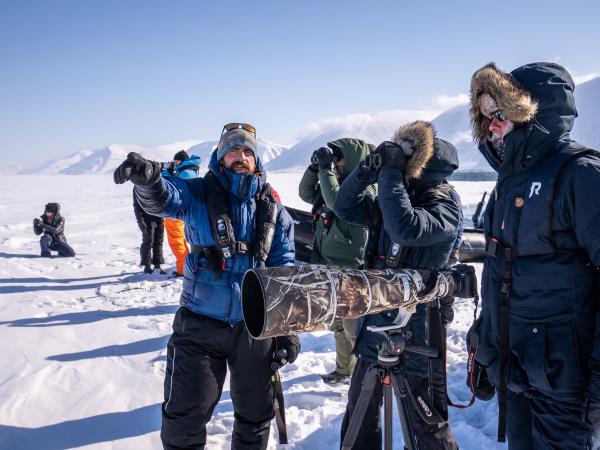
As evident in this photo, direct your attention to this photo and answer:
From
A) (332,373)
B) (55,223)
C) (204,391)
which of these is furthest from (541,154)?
(55,223)

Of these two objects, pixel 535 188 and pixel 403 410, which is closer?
pixel 535 188

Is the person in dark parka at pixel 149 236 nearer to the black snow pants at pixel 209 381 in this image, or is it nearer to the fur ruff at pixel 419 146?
the black snow pants at pixel 209 381

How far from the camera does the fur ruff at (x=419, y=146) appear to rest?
2.36m

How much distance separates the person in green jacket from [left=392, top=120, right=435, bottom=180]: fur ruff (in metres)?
1.22

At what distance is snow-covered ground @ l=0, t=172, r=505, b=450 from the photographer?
304cm

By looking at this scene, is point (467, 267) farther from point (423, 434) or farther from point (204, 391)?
point (204, 391)

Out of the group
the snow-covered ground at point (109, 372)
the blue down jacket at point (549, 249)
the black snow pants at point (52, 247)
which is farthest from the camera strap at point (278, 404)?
the black snow pants at point (52, 247)

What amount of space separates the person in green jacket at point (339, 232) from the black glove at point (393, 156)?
1176 mm

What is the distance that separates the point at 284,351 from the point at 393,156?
1.35 metres

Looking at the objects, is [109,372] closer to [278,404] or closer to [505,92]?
[278,404]

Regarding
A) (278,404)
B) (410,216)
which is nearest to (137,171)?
(410,216)

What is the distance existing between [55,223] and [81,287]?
312cm

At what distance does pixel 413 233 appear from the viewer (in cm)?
220

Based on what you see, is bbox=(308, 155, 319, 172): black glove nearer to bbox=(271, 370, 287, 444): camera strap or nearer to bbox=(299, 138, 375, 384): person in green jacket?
bbox=(299, 138, 375, 384): person in green jacket
